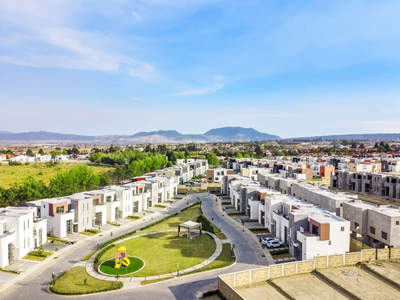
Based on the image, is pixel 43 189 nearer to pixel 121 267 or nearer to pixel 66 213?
pixel 66 213

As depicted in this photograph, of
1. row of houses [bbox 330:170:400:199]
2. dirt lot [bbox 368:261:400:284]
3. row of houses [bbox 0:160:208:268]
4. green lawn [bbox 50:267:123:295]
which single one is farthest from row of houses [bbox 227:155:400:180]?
green lawn [bbox 50:267:123:295]

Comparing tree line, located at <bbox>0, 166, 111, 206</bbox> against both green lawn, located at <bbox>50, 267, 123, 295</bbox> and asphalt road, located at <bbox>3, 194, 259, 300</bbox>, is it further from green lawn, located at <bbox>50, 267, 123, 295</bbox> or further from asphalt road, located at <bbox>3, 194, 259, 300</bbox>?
green lawn, located at <bbox>50, 267, 123, 295</bbox>

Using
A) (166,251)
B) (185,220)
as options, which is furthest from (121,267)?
(185,220)

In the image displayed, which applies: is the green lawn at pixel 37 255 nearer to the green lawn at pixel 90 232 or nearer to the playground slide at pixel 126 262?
the green lawn at pixel 90 232

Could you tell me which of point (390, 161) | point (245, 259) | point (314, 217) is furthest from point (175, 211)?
point (390, 161)

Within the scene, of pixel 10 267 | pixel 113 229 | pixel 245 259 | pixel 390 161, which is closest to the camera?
pixel 10 267

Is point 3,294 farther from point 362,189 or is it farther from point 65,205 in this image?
point 362,189
